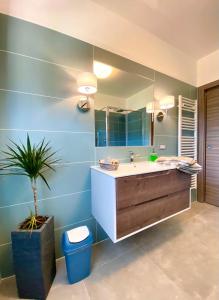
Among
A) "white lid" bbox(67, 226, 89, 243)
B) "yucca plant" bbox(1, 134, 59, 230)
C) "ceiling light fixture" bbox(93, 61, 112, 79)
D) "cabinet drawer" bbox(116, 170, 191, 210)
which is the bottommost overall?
"white lid" bbox(67, 226, 89, 243)

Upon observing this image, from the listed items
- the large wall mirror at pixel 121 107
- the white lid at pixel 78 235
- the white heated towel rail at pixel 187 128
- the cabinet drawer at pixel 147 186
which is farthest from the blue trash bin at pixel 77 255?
the white heated towel rail at pixel 187 128

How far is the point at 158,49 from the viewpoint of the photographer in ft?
7.02

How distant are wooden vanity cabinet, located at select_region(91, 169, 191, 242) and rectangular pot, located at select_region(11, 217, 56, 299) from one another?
523 millimetres

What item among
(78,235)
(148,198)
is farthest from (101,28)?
(78,235)

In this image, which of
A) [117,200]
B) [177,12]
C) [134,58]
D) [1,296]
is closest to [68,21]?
[134,58]

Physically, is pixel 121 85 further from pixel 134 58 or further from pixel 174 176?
pixel 174 176

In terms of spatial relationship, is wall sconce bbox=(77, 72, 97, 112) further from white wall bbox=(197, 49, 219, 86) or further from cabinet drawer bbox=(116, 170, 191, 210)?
white wall bbox=(197, 49, 219, 86)

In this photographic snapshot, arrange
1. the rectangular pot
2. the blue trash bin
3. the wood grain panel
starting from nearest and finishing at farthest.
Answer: the rectangular pot → the blue trash bin → the wood grain panel

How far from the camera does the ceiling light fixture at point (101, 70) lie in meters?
1.65

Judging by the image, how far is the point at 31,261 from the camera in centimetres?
101

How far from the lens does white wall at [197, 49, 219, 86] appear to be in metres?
2.39

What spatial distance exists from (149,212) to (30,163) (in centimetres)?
115

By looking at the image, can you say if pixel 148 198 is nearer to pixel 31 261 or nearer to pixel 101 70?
pixel 31 261

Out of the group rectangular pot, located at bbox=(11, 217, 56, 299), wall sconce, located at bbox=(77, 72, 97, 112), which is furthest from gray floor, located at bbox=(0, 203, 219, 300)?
wall sconce, located at bbox=(77, 72, 97, 112)
